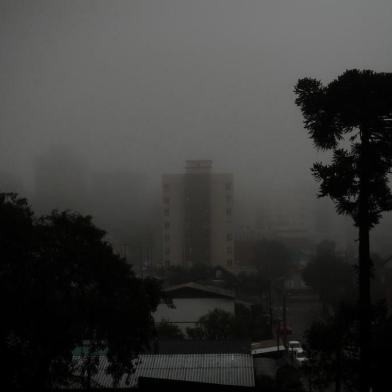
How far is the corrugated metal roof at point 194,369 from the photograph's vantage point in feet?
22.8

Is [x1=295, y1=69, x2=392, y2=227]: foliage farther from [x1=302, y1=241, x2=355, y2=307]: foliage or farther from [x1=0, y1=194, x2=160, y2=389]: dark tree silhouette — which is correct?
[x1=302, y1=241, x2=355, y2=307]: foliage

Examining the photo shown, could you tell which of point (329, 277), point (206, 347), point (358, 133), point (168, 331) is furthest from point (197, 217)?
point (358, 133)

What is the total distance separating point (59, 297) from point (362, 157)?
2.60 metres

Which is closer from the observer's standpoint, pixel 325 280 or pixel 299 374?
pixel 299 374

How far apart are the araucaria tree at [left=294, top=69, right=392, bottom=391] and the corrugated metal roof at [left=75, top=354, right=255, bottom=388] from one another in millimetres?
3292

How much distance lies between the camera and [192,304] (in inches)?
553

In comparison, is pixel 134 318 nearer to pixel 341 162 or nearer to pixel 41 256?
pixel 41 256

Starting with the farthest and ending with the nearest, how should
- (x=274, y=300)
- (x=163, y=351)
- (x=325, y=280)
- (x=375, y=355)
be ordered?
1. (x=274, y=300)
2. (x=325, y=280)
3. (x=163, y=351)
4. (x=375, y=355)

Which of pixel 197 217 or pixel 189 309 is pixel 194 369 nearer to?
pixel 189 309

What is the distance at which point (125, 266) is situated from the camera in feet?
18.1

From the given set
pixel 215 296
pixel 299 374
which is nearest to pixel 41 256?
pixel 299 374

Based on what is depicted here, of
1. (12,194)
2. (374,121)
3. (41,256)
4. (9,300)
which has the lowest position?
(9,300)

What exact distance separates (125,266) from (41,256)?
0.85m

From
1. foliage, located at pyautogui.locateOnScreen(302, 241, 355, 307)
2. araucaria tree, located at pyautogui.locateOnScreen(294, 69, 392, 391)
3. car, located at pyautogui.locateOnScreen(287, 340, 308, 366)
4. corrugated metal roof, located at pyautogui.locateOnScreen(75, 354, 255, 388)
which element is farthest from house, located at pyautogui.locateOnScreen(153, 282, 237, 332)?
araucaria tree, located at pyautogui.locateOnScreen(294, 69, 392, 391)
